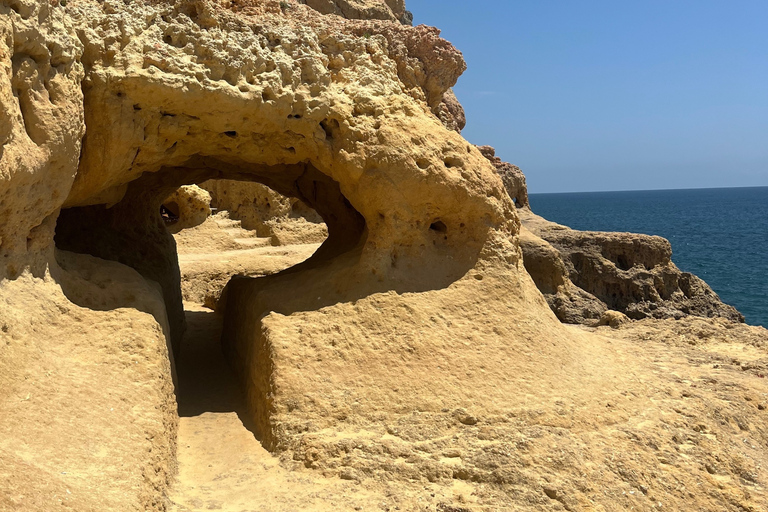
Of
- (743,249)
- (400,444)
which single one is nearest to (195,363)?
(400,444)

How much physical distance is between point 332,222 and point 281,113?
2.95 m

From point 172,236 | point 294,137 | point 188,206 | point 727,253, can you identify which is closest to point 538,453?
point 294,137

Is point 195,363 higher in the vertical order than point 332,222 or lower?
lower

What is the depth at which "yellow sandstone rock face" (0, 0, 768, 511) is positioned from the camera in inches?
197

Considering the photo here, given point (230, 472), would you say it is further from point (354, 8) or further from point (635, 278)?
point (354, 8)

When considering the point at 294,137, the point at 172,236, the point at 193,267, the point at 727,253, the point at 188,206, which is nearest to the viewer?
the point at 294,137

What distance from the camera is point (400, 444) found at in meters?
5.65

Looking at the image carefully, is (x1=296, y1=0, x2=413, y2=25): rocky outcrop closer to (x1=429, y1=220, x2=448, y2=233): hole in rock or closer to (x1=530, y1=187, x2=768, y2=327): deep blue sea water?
(x1=429, y1=220, x2=448, y2=233): hole in rock

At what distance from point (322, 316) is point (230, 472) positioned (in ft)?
6.15

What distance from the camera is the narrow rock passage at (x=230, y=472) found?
16.2ft

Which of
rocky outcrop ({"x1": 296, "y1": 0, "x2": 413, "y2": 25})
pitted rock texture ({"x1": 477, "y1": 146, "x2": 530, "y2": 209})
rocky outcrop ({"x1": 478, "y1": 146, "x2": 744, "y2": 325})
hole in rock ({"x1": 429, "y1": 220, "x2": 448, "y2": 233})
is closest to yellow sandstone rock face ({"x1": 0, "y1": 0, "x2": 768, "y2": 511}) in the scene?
hole in rock ({"x1": 429, "y1": 220, "x2": 448, "y2": 233})

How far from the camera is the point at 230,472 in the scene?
5465mm

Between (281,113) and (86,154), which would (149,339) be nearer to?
(86,154)

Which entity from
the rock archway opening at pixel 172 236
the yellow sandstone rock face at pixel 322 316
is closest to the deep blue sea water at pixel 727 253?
the rock archway opening at pixel 172 236
